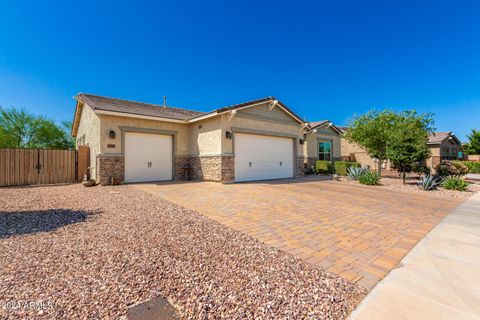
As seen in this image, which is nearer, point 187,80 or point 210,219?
point 210,219

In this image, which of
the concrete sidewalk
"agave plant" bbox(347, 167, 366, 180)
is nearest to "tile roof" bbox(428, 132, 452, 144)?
"agave plant" bbox(347, 167, 366, 180)

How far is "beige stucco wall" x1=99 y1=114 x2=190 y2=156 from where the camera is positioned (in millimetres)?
10188

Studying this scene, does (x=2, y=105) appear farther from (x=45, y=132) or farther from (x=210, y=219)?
(x=210, y=219)

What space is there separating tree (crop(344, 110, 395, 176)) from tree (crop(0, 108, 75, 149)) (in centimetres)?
2665

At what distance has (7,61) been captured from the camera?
11.5 m

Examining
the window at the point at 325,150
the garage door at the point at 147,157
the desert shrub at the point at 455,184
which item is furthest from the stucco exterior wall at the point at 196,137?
the desert shrub at the point at 455,184

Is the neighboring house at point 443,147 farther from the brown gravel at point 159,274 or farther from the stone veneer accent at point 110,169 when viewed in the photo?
the stone veneer accent at point 110,169

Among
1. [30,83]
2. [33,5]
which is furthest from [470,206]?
[30,83]

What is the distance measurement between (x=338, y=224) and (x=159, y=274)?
362cm

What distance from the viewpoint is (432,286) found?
7.55ft

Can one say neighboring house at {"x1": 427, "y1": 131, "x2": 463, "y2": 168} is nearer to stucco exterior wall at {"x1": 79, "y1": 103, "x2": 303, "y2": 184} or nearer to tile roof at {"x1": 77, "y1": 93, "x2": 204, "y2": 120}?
stucco exterior wall at {"x1": 79, "y1": 103, "x2": 303, "y2": 184}

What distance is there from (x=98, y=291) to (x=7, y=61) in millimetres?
16280

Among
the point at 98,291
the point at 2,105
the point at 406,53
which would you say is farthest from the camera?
the point at 2,105

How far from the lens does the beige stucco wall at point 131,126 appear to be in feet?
33.4
